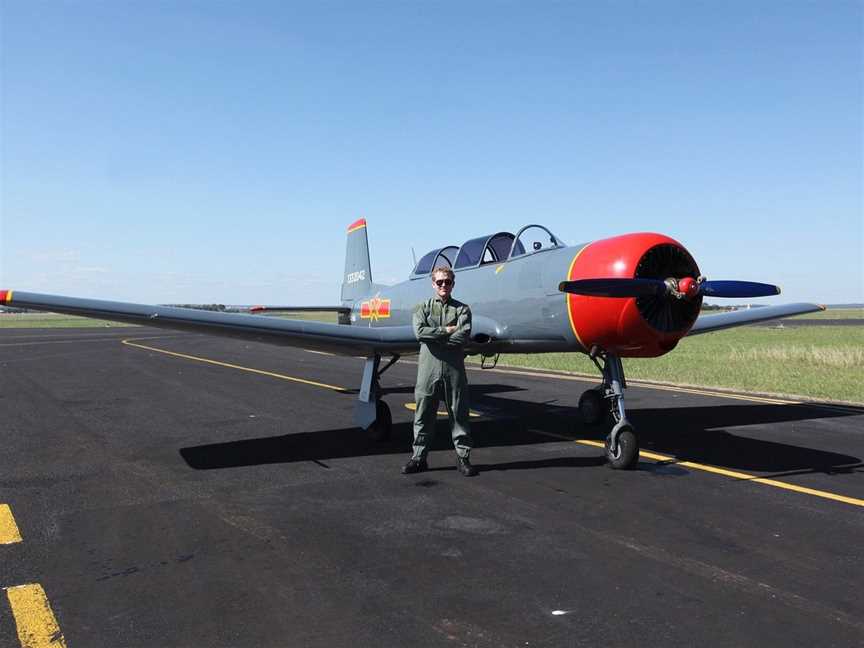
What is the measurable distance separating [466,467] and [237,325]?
316 centimetres

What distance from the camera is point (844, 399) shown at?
12.2 meters

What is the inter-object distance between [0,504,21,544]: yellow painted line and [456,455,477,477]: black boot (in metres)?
3.90

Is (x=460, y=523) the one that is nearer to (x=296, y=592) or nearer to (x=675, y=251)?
(x=296, y=592)

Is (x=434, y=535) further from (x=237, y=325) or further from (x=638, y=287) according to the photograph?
(x=237, y=325)

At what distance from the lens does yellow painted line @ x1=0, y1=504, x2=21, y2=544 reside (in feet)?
15.8

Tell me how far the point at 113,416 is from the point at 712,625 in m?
10.0

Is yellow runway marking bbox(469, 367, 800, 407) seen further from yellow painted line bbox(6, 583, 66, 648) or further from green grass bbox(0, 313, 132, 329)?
green grass bbox(0, 313, 132, 329)

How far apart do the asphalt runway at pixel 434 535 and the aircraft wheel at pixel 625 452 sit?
0.16 m

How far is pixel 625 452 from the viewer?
6.91 meters

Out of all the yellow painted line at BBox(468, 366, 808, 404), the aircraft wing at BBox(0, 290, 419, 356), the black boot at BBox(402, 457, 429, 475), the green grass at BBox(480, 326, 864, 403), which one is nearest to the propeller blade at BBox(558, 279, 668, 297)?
the black boot at BBox(402, 457, 429, 475)

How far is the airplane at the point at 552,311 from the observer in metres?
6.67

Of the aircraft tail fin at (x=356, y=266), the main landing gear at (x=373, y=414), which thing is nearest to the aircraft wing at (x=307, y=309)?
the aircraft tail fin at (x=356, y=266)

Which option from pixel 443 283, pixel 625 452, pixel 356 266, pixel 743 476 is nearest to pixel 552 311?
pixel 443 283

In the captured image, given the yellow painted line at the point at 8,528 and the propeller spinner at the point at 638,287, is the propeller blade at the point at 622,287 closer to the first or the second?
the propeller spinner at the point at 638,287
